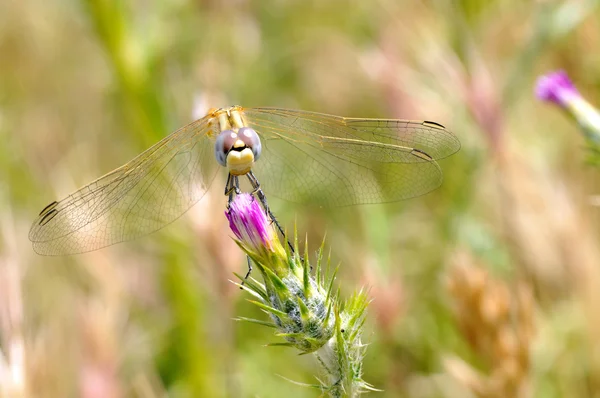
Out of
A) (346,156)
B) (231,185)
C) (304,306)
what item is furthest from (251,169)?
(304,306)

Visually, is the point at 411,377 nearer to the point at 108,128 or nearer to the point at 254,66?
the point at 254,66

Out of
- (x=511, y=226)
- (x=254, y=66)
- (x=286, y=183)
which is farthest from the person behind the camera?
Result: (x=254, y=66)

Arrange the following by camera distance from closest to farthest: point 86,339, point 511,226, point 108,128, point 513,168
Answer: point 86,339
point 511,226
point 513,168
point 108,128

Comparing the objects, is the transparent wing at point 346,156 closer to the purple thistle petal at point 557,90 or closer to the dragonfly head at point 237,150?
the dragonfly head at point 237,150

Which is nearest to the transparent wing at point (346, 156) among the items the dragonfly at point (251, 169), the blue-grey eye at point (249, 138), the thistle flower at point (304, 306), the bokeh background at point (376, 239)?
the dragonfly at point (251, 169)

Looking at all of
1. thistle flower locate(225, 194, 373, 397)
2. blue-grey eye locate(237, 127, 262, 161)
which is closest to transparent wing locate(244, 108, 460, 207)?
blue-grey eye locate(237, 127, 262, 161)

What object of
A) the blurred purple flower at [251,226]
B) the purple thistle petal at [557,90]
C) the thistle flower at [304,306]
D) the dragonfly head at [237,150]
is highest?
the purple thistle petal at [557,90]

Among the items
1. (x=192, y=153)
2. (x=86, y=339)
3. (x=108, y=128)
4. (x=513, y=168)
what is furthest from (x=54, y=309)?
(x=513, y=168)
